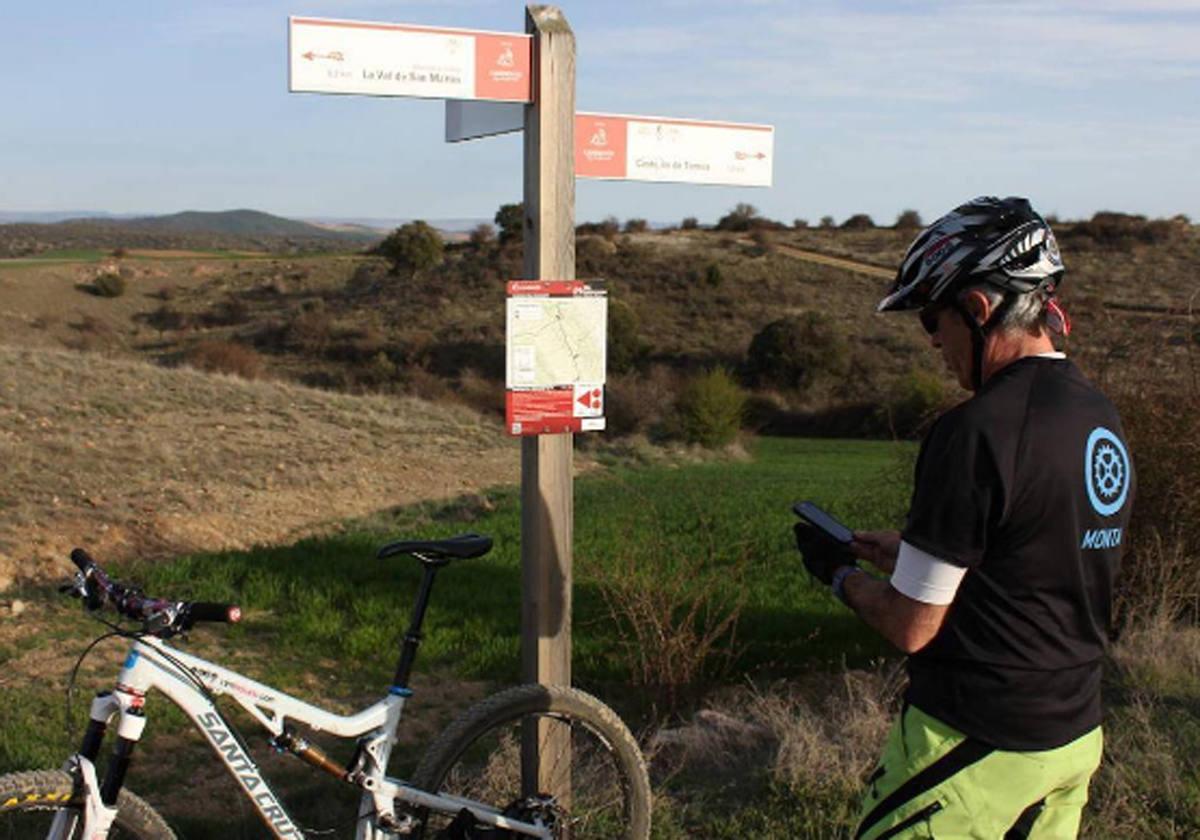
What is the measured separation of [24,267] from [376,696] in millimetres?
72539

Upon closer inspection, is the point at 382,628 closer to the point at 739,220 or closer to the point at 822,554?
the point at 822,554

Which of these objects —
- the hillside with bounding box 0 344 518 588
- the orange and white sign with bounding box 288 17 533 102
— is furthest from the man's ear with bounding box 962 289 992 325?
the hillside with bounding box 0 344 518 588

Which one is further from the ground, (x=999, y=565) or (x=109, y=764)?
(x=999, y=565)

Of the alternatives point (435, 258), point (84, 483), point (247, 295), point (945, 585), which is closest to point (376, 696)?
point (945, 585)

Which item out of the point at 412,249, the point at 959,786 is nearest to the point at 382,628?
the point at 959,786

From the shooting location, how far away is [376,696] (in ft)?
24.7

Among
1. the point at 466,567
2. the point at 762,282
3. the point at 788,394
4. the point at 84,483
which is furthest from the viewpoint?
the point at 762,282

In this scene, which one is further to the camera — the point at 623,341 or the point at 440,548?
the point at 623,341

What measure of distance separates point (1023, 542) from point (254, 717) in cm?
210

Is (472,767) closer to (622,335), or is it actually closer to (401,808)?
(401,808)

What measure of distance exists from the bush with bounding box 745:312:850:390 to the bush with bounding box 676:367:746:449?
1372 cm

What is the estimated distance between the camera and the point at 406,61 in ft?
13.4

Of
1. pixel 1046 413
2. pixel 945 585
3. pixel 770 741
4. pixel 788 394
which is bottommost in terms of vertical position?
pixel 788 394

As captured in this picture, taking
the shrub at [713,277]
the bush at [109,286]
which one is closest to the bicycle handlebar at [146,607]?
the shrub at [713,277]
